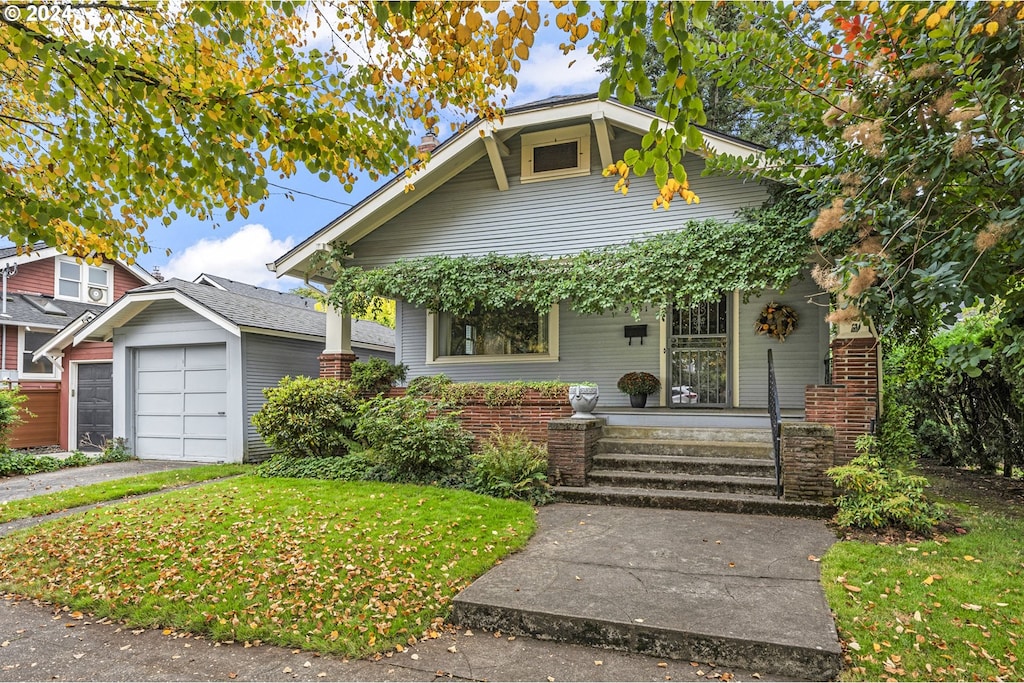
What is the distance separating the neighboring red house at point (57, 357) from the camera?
42.6ft

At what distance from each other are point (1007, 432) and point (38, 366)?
73.2ft

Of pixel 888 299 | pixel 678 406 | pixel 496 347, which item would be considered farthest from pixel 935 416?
pixel 496 347

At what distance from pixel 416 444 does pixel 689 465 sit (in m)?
3.63

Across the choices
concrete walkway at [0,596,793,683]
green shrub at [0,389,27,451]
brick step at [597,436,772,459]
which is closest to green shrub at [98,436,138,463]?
green shrub at [0,389,27,451]

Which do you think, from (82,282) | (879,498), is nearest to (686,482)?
(879,498)

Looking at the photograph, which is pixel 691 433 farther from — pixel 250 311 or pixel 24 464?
pixel 24 464

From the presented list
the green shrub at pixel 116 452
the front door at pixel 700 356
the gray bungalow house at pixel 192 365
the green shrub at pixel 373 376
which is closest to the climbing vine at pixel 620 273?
the green shrub at pixel 373 376

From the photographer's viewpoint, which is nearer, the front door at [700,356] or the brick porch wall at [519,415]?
the brick porch wall at [519,415]

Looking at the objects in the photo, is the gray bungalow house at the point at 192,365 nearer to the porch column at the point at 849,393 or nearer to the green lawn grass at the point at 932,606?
the porch column at the point at 849,393

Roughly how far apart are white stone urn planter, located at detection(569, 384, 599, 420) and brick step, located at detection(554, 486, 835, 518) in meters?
1.07

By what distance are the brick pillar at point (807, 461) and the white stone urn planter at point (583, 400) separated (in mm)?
2435

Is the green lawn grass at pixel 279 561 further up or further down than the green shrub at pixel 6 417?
further down

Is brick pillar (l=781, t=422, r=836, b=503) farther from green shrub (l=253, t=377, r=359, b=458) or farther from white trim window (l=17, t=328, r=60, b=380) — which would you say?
white trim window (l=17, t=328, r=60, b=380)

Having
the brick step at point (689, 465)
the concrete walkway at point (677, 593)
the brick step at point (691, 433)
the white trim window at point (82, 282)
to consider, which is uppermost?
the white trim window at point (82, 282)
